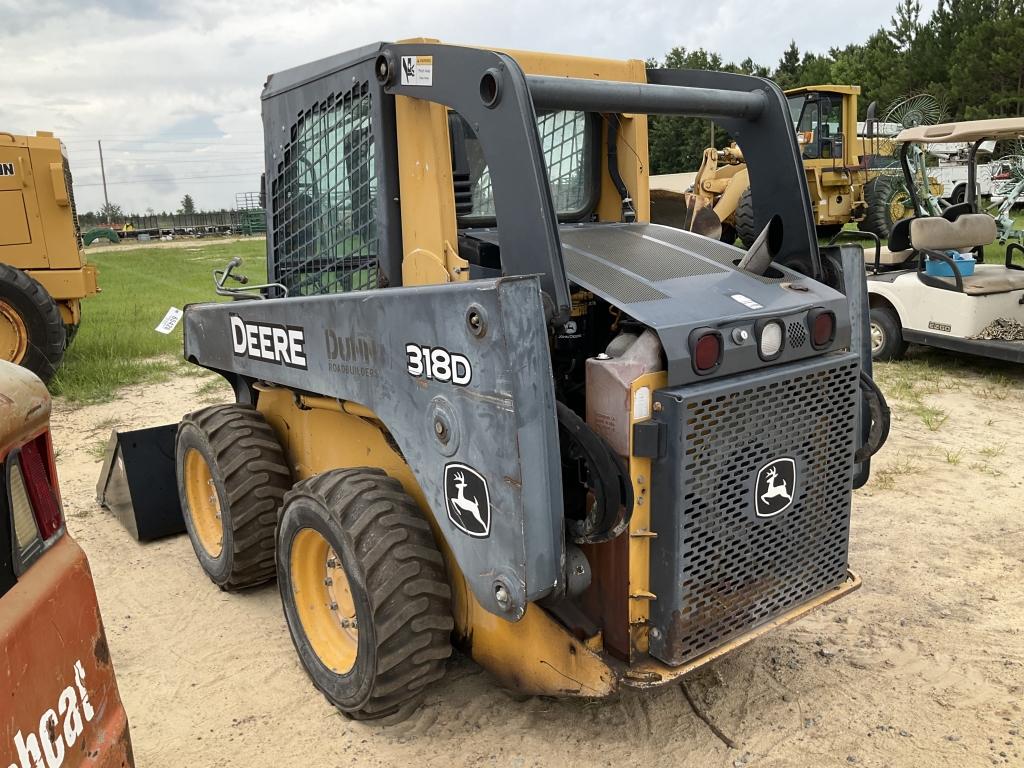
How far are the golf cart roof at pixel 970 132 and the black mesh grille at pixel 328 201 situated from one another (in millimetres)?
6487

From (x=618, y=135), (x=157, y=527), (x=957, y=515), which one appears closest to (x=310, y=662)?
Answer: (x=157, y=527)

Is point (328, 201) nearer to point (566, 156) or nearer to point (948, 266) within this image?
point (566, 156)

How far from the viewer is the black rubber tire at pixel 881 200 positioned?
653 inches

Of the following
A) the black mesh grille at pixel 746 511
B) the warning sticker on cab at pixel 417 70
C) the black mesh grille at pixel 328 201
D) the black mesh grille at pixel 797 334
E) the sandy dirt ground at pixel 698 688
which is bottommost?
the sandy dirt ground at pixel 698 688

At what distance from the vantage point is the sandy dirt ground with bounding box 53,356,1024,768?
9.09 ft

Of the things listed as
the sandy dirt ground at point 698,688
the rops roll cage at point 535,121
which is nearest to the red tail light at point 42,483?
the rops roll cage at point 535,121

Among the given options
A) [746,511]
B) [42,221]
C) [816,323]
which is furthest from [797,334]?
[42,221]

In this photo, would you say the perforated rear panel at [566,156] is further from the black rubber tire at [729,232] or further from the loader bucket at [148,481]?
the black rubber tire at [729,232]

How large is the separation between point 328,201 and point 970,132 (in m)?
6.76

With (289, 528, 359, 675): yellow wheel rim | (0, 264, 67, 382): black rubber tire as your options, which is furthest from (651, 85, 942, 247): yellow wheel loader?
(289, 528, 359, 675): yellow wheel rim

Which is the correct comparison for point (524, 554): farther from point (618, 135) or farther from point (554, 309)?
point (618, 135)

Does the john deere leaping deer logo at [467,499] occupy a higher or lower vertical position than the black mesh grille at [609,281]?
lower

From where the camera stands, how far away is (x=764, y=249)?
2943 millimetres

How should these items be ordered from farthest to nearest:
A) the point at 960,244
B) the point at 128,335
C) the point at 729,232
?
the point at 729,232 → the point at 128,335 → the point at 960,244
